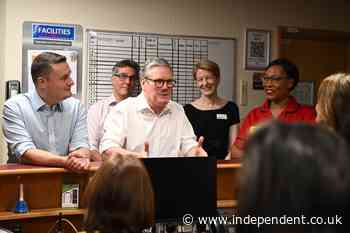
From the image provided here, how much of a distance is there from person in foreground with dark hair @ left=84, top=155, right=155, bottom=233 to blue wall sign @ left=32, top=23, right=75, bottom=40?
8.10 ft

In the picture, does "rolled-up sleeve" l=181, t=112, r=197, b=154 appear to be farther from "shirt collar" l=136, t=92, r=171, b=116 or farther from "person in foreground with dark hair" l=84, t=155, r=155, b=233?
"person in foreground with dark hair" l=84, t=155, r=155, b=233

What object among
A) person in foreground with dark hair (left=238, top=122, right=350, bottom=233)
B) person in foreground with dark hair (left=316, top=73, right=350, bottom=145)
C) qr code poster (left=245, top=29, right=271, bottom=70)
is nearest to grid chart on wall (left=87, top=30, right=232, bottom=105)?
qr code poster (left=245, top=29, right=271, bottom=70)

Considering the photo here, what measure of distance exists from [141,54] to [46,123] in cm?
164

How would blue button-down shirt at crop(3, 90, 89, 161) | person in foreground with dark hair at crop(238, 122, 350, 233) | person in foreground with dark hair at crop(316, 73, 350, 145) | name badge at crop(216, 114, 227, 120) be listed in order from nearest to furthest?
1. person in foreground with dark hair at crop(238, 122, 350, 233)
2. person in foreground with dark hair at crop(316, 73, 350, 145)
3. blue button-down shirt at crop(3, 90, 89, 161)
4. name badge at crop(216, 114, 227, 120)

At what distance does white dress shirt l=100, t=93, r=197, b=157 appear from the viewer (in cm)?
263

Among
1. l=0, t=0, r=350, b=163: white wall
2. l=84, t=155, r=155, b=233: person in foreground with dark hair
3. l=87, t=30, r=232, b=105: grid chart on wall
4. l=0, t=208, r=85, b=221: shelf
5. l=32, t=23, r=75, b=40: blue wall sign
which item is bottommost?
l=0, t=208, r=85, b=221: shelf

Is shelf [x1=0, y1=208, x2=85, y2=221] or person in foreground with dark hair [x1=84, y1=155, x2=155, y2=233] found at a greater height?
person in foreground with dark hair [x1=84, y1=155, x2=155, y2=233]

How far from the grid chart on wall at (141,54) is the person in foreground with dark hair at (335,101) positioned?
92.2 inches

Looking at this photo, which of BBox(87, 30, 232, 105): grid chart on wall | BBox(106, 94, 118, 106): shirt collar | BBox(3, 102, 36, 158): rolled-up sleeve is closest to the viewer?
BBox(3, 102, 36, 158): rolled-up sleeve

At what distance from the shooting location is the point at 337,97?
1.53 meters

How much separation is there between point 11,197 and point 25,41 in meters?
1.89

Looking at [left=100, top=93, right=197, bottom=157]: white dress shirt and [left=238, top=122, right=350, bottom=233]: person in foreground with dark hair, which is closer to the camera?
[left=238, top=122, right=350, bottom=233]: person in foreground with dark hair

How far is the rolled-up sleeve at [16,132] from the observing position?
2391mm

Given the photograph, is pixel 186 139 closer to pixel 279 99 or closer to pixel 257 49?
pixel 279 99
